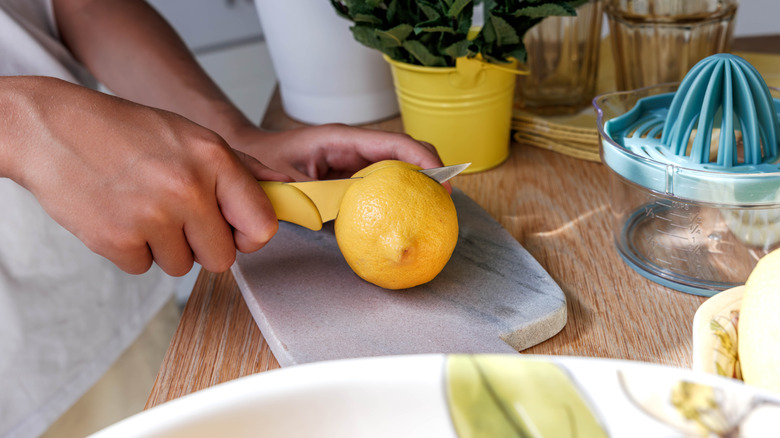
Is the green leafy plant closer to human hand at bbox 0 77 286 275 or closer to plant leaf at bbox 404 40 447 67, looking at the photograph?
plant leaf at bbox 404 40 447 67

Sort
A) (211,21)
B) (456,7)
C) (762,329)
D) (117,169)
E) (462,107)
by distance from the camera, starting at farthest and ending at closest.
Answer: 1. (211,21)
2. (462,107)
3. (456,7)
4. (117,169)
5. (762,329)

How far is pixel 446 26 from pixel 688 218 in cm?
28

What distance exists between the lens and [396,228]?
1.51 ft

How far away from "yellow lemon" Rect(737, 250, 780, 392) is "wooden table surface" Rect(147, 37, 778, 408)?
12cm

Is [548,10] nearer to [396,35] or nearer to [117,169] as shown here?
[396,35]

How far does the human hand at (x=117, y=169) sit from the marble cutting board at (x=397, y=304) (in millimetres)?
72

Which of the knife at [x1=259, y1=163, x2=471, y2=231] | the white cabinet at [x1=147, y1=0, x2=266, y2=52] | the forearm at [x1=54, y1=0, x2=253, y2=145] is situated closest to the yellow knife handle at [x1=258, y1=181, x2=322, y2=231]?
the knife at [x1=259, y1=163, x2=471, y2=231]

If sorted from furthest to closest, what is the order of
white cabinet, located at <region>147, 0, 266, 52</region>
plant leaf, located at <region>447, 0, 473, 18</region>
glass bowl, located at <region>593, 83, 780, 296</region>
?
white cabinet, located at <region>147, 0, 266, 52</region> < plant leaf, located at <region>447, 0, 473, 18</region> < glass bowl, located at <region>593, 83, 780, 296</region>

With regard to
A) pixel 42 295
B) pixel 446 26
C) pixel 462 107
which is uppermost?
pixel 446 26

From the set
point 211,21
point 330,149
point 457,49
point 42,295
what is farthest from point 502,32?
point 211,21

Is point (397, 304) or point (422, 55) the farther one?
point (422, 55)

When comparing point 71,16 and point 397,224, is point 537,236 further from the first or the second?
point 71,16

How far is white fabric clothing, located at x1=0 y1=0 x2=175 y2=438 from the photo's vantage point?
0.65 m

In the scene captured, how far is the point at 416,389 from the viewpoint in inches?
9.8
